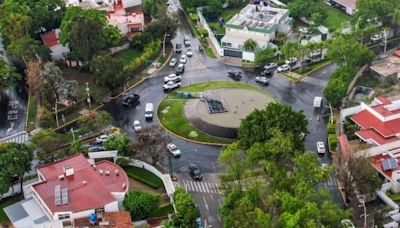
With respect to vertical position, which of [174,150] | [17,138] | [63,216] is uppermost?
[63,216]

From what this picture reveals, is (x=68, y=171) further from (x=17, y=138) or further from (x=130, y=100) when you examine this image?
(x=130, y=100)

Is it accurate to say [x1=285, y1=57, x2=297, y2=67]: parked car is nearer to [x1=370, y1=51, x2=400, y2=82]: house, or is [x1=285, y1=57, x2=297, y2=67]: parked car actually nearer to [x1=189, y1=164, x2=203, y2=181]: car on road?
[x1=370, y1=51, x2=400, y2=82]: house

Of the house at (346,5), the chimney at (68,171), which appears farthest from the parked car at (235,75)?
the chimney at (68,171)

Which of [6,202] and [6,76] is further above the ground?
[6,76]

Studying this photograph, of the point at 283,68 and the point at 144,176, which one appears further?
the point at 283,68

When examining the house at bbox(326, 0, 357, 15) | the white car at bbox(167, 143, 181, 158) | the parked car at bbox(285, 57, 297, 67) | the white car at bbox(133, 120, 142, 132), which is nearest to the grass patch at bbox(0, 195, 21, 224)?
the white car at bbox(133, 120, 142, 132)

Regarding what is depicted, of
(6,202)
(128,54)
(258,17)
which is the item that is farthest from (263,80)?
(6,202)

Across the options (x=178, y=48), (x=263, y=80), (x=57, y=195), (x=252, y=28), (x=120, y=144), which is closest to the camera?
(x=57, y=195)
